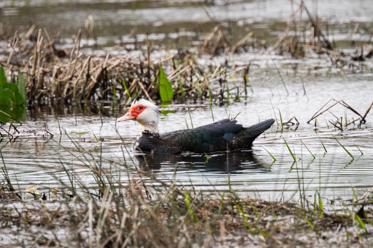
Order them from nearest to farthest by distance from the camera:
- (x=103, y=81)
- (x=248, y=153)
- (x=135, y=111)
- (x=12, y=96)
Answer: (x=248, y=153) < (x=135, y=111) < (x=12, y=96) < (x=103, y=81)

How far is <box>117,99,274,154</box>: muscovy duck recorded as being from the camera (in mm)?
10031

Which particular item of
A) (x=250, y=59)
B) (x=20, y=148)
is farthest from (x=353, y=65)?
(x=20, y=148)

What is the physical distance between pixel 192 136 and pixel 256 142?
2.73 ft

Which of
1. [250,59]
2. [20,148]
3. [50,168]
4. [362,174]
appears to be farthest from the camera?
[250,59]

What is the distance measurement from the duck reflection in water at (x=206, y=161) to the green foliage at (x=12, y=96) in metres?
2.20

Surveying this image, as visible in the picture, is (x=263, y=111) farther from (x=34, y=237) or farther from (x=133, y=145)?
(x=34, y=237)

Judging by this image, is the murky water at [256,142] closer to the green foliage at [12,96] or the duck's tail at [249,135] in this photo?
the duck's tail at [249,135]

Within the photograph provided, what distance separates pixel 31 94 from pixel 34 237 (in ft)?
22.8

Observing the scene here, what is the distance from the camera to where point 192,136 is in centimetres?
1001

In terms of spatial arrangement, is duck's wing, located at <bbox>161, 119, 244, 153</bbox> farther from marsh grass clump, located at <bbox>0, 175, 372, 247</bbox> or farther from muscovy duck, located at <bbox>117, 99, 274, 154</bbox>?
marsh grass clump, located at <bbox>0, 175, 372, 247</bbox>

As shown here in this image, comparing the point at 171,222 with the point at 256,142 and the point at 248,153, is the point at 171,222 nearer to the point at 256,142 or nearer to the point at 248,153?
the point at 248,153

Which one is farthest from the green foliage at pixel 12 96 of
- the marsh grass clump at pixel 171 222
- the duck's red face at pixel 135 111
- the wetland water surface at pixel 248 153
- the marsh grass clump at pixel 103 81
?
the marsh grass clump at pixel 171 222

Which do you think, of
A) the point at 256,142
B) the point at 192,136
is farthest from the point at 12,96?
the point at 256,142

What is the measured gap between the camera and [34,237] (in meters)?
6.32
